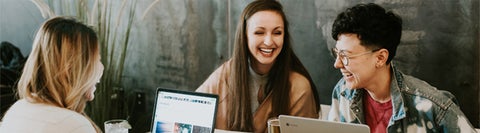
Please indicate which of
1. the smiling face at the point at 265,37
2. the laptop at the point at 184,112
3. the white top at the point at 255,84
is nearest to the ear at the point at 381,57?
the smiling face at the point at 265,37

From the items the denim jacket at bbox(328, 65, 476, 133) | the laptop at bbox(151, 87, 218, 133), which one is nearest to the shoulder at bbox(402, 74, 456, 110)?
the denim jacket at bbox(328, 65, 476, 133)

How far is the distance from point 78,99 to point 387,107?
1360 millimetres

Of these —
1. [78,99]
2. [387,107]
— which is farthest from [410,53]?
[78,99]

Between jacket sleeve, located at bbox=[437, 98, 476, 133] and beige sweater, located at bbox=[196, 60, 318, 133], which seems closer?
jacket sleeve, located at bbox=[437, 98, 476, 133]

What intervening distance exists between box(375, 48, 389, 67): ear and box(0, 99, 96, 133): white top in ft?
4.13

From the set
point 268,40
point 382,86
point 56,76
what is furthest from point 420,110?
point 56,76

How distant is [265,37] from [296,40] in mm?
156

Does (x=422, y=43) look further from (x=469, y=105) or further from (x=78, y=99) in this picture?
(x=78, y=99)

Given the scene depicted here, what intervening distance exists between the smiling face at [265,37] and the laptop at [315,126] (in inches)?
30.3

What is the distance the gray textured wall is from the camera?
2.36 meters

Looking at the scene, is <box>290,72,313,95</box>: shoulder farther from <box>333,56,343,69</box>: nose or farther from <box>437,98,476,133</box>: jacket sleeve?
<box>437,98,476,133</box>: jacket sleeve

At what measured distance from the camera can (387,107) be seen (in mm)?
2498

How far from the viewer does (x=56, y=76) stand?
2053 mm

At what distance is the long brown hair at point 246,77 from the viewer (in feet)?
8.96
